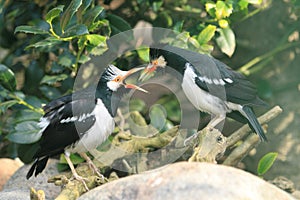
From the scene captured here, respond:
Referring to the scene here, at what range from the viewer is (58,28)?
3.59 m

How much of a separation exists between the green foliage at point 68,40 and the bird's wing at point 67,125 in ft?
1.22

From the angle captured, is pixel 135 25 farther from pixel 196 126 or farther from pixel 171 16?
pixel 196 126

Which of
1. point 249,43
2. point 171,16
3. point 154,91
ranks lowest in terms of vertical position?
point 154,91

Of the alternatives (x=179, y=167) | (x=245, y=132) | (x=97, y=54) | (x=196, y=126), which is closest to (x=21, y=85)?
(x=97, y=54)

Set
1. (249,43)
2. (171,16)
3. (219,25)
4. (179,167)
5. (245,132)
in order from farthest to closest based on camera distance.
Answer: (249,43), (171,16), (219,25), (245,132), (179,167)

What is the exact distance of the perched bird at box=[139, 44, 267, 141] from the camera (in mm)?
3129

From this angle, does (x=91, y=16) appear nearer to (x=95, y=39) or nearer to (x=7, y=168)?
(x=95, y=39)

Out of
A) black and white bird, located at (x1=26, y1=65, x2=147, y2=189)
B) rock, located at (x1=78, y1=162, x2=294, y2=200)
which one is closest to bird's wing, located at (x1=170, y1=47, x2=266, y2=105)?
black and white bird, located at (x1=26, y1=65, x2=147, y2=189)

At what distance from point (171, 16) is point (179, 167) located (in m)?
2.06

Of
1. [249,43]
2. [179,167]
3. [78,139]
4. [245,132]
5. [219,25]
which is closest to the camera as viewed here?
[179,167]

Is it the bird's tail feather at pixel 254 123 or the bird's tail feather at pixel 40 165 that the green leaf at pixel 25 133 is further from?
the bird's tail feather at pixel 254 123

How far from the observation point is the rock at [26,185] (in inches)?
124

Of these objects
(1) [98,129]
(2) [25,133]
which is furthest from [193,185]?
(2) [25,133]

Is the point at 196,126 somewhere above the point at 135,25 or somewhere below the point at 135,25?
below
